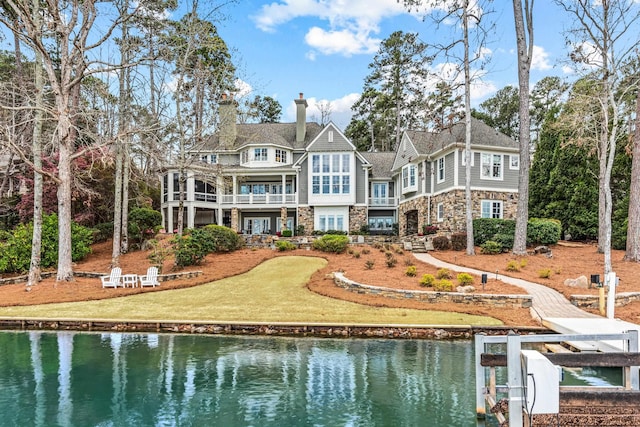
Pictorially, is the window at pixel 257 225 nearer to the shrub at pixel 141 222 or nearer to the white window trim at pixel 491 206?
the shrub at pixel 141 222

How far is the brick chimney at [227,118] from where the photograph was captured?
22266 millimetres

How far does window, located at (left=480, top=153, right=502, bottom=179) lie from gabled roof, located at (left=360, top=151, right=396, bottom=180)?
894 cm

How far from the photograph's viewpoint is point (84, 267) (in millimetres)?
19562

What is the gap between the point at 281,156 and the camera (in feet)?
102

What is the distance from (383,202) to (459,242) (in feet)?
33.8

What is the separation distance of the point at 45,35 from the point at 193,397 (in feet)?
52.4

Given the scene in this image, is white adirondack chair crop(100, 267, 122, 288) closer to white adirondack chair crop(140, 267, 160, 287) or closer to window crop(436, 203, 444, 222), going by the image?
white adirondack chair crop(140, 267, 160, 287)

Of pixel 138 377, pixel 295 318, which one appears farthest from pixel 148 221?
pixel 138 377

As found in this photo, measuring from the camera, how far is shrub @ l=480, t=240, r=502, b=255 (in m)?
20.2

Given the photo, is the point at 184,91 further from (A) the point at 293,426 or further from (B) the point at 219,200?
(A) the point at 293,426

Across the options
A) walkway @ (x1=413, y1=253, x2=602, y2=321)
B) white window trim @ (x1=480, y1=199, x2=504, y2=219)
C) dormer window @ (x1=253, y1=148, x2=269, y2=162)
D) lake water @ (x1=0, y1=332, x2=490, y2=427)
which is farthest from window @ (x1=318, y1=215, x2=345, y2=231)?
lake water @ (x1=0, y1=332, x2=490, y2=427)

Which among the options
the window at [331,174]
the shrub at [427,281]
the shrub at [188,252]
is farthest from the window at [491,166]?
the shrub at [188,252]

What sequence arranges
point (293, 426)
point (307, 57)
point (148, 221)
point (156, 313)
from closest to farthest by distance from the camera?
1. point (293, 426)
2. point (156, 313)
3. point (148, 221)
4. point (307, 57)

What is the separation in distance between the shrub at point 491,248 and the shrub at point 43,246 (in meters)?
19.9
